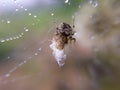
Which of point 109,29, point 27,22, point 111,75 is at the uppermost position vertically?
point 27,22

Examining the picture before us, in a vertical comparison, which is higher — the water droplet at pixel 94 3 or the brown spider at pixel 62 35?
the water droplet at pixel 94 3

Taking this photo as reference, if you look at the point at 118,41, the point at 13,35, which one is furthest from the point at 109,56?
the point at 13,35

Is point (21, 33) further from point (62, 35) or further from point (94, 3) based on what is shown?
point (94, 3)

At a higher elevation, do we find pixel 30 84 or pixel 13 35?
pixel 13 35

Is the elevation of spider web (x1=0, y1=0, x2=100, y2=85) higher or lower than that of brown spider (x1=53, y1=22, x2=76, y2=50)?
higher

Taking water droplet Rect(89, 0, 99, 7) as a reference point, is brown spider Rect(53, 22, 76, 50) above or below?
below

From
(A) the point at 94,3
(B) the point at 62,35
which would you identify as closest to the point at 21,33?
(B) the point at 62,35

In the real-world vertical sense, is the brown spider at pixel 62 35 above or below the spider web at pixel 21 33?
below

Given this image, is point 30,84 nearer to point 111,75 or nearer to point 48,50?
point 48,50
